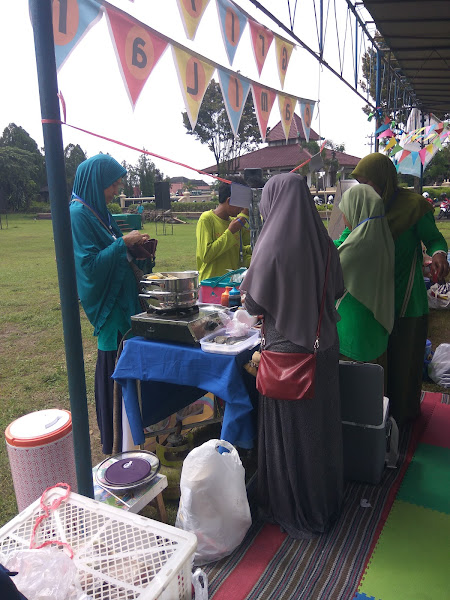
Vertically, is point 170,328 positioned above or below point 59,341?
above

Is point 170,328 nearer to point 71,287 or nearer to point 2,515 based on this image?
point 71,287

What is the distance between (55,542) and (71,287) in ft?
2.87

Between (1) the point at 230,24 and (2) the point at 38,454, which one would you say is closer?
(2) the point at 38,454

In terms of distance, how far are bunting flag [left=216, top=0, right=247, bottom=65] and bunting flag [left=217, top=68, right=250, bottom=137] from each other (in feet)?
0.44

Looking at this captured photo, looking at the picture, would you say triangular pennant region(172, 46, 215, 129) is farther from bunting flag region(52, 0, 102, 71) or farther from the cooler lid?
the cooler lid

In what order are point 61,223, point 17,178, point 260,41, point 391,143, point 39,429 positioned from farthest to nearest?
point 17,178 → point 391,143 → point 260,41 → point 39,429 → point 61,223

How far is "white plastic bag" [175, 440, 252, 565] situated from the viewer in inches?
76.6

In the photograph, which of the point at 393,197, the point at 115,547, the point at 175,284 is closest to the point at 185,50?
the point at 175,284

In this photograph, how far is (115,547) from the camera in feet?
4.60

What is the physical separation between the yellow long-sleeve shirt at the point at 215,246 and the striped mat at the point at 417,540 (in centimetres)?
204

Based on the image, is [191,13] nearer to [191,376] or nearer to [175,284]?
[175,284]

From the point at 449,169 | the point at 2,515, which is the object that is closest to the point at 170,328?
the point at 2,515

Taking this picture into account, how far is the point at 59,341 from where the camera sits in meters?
5.63

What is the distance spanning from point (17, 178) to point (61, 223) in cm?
4185
